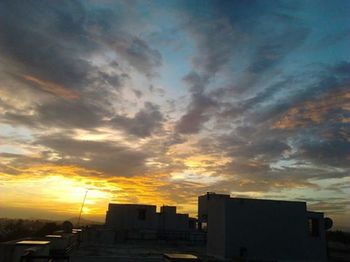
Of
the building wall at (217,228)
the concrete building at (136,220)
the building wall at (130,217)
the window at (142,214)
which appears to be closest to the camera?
the building wall at (217,228)

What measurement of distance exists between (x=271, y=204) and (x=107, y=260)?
16.7 m

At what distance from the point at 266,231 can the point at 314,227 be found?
584cm

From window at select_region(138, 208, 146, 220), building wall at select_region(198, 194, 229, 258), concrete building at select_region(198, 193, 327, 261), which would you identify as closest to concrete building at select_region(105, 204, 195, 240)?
window at select_region(138, 208, 146, 220)

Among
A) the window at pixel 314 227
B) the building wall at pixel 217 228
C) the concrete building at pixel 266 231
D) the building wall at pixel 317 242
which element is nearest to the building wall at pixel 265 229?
the concrete building at pixel 266 231

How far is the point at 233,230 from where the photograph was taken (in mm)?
34469

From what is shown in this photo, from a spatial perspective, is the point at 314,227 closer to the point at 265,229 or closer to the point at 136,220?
the point at 265,229

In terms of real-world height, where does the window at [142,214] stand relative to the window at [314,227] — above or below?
above

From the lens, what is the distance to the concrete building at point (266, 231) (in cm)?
3441

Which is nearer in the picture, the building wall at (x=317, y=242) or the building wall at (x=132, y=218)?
the building wall at (x=317, y=242)

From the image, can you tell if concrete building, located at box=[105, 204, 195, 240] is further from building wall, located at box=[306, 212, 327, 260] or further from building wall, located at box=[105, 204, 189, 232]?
building wall, located at box=[306, 212, 327, 260]

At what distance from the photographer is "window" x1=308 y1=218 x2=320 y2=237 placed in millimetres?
36938

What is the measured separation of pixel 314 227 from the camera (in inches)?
1469

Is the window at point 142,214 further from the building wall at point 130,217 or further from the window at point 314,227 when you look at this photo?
the window at point 314,227

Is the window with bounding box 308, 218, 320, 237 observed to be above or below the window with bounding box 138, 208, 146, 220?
below
